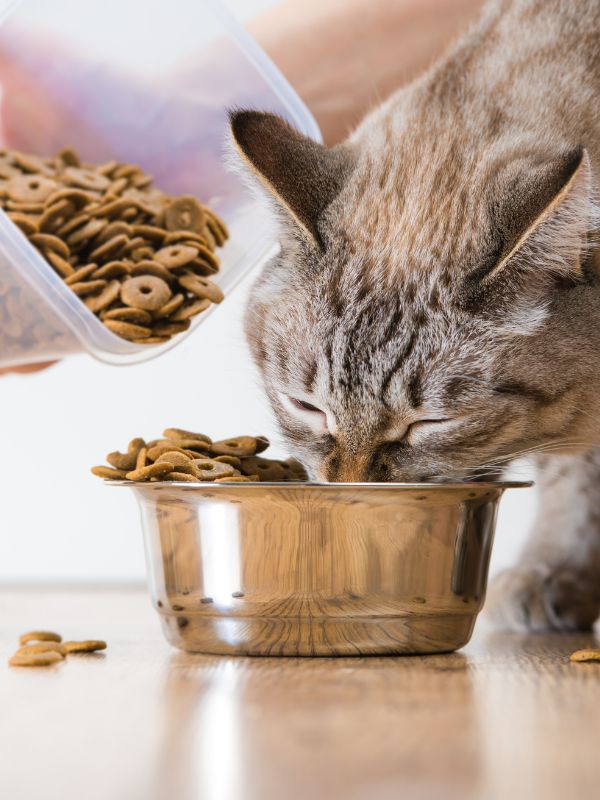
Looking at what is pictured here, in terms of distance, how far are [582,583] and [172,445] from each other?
849mm

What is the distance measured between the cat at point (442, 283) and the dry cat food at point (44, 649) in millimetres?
404

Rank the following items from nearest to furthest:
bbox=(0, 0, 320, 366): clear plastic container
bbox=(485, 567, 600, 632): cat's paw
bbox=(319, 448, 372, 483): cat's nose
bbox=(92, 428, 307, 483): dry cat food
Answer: bbox=(92, 428, 307, 483): dry cat food, bbox=(319, 448, 372, 483): cat's nose, bbox=(485, 567, 600, 632): cat's paw, bbox=(0, 0, 320, 366): clear plastic container

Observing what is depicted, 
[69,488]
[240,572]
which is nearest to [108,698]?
[240,572]

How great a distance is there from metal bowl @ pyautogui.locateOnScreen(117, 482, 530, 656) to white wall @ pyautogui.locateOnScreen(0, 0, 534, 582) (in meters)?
1.68

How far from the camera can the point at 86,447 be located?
310 centimetres

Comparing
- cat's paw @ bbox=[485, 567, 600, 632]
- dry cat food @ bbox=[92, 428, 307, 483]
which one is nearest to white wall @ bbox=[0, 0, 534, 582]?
cat's paw @ bbox=[485, 567, 600, 632]

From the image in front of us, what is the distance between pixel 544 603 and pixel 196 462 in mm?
765

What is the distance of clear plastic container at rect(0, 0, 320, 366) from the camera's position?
6.70 ft

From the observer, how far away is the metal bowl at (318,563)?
4.10 ft

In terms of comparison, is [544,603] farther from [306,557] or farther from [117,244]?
[117,244]

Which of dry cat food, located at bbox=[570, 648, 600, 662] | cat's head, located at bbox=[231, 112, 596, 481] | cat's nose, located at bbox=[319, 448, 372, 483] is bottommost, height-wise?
dry cat food, located at bbox=[570, 648, 600, 662]

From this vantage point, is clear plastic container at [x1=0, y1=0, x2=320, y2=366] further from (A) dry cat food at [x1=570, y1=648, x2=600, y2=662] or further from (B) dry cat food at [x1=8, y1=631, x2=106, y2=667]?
(A) dry cat food at [x1=570, y1=648, x2=600, y2=662]

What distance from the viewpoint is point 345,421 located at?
1422mm

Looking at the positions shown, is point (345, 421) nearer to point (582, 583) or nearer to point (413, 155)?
point (413, 155)
